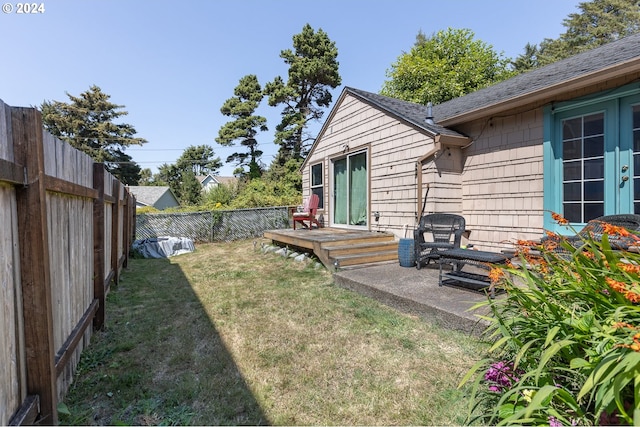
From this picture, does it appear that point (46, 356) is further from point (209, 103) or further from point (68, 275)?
point (209, 103)

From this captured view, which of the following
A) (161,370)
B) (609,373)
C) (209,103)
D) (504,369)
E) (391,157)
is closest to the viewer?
(609,373)

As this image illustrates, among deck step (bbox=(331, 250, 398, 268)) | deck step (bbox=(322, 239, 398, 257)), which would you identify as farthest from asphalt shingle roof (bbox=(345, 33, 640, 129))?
deck step (bbox=(331, 250, 398, 268))

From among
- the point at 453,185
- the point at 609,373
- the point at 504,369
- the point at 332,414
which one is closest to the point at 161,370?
the point at 332,414

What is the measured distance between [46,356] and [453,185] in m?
5.68

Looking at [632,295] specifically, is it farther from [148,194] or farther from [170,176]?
[170,176]

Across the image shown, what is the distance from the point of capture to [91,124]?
2683cm

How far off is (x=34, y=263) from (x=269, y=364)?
167 cm

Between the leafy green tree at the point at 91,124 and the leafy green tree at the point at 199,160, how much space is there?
1153 cm

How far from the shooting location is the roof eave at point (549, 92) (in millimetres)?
3332

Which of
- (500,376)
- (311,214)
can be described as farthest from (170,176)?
(500,376)

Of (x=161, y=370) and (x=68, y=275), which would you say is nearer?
(x=68, y=275)

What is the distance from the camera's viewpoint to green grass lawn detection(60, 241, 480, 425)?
5.91ft

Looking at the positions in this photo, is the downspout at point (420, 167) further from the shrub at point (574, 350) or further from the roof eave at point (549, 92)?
the shrub at point (574, 350)

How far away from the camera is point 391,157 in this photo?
6195 mm
